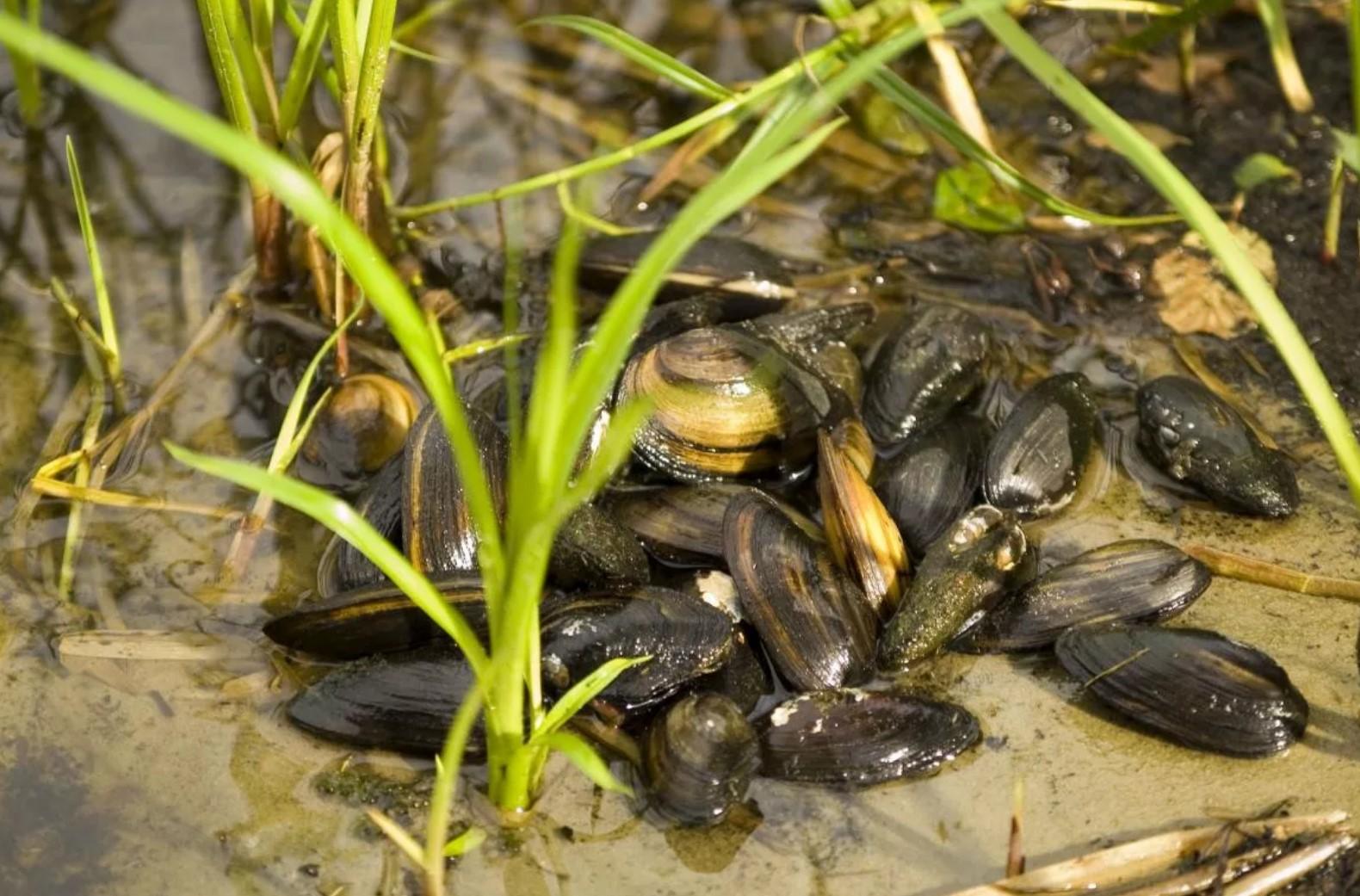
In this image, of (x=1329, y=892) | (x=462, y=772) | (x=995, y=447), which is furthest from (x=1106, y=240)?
(x=462, y=772)

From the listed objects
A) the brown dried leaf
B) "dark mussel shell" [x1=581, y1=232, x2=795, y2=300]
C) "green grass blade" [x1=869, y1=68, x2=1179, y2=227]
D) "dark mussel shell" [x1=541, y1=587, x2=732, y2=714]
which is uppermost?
"green grass blade" [x1=869, y1=68, x2=1179, y2=227]

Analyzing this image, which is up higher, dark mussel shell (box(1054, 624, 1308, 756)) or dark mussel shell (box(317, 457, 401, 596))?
dark mussel shell (box(317, 457, 401, 596))

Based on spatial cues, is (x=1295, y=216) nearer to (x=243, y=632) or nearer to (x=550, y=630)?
(x=550, y=630)

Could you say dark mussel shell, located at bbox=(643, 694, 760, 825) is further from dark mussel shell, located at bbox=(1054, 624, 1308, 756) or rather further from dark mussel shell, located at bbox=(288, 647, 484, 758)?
dark mussel shell, located at bbox=(1054, 624, 1308, 756)

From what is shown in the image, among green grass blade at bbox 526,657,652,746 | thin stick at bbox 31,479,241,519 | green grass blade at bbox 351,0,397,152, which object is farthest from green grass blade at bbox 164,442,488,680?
green grass blade at bbox 351,0,397,152

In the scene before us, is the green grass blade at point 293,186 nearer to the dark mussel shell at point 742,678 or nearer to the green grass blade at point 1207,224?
the dark mussel shell at point 742,678

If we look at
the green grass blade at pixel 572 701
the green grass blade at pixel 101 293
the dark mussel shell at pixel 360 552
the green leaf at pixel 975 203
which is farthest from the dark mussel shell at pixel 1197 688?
the green grass blade at pixel 101 293
